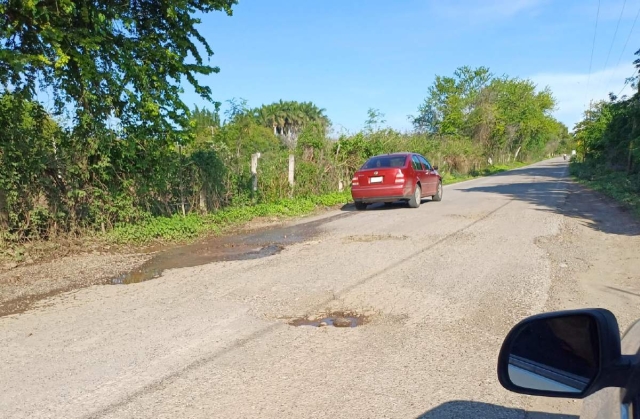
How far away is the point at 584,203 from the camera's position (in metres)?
15.5

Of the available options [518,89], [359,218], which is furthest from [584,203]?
[518,89]

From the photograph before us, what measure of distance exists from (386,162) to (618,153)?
2225 cm

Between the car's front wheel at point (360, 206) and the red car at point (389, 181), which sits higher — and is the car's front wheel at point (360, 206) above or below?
below

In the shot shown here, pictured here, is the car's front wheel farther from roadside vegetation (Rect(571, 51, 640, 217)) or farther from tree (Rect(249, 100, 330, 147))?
tree (Rect(249, 100, 330, 147))

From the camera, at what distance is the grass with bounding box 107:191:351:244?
1020 centimetres

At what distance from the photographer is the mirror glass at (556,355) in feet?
4.92

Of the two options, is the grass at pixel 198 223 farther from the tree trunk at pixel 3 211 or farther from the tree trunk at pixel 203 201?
the tree trunk at pixel 3 211

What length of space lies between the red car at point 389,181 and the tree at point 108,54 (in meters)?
5.42

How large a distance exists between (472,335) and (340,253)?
158 inches

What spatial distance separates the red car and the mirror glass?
1265cm

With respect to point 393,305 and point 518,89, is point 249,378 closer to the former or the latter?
point 393,305

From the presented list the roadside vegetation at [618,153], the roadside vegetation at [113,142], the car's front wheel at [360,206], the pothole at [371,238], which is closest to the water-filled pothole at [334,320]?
the pothole at [371,238]

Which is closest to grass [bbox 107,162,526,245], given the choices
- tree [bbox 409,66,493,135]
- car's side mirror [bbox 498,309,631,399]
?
car's side mirror [bbox 498,309,631,399]

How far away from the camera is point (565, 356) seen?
1.58 meters
